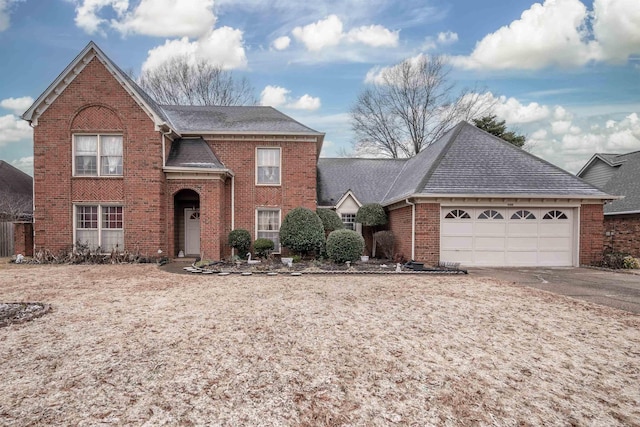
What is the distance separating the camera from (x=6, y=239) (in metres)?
17.0

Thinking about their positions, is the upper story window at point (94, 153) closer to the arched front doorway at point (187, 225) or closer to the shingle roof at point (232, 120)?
the shingle roof at point (232, 120)

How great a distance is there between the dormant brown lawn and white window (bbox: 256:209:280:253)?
8271 millimetres

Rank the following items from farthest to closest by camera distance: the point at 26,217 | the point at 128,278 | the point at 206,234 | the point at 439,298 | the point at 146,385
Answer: the point at 26,217, the point at 206,234, the point at 128,278, the point at 439,298, the point at 146,385

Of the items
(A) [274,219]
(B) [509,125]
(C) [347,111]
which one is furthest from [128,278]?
(B) [509,125]

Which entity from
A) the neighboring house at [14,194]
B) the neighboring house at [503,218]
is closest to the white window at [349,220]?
the neighboring house at [503,218]

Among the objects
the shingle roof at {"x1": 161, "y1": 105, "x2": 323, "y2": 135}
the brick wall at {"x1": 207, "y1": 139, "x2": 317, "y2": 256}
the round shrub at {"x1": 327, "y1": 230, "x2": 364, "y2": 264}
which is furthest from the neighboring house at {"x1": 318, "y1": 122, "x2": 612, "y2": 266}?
the shingle roof at {"x1": 161, "y1": 105, "x2": 323, "y2": 135}

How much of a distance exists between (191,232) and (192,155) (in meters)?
3.70

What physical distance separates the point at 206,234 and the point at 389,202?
8.00 m

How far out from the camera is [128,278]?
982cm

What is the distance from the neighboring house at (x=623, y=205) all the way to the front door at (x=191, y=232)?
2024 cm

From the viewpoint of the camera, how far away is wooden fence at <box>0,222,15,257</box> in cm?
1684

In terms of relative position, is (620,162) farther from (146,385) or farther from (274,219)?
(146,385)

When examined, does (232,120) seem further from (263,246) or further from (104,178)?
(263,246)

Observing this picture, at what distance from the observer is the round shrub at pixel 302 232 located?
44.5 feet
